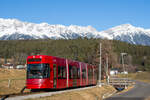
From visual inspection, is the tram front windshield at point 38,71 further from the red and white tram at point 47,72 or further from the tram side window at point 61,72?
the tram side window at point 61,72

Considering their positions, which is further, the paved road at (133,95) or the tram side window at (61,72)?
the paved road at (133,95)

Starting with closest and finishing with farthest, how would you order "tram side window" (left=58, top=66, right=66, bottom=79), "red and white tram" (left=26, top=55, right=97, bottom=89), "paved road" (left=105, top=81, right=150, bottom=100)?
1. "red and white tram" (left=26, top=55, right=97, bottom=89)
2. "tram side window" (left=58, top=66, right=66, bottom=79)
3. "paved road" (left=105, top=81, right=150, bottom=100)

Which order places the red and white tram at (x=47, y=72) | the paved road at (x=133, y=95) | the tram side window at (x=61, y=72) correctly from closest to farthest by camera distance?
the red and white tram at (x=47, y=72) → the tram side window at (x=61, y=72) → the paved road at (x=133, y=95)

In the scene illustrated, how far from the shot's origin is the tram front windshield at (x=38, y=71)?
2703cm

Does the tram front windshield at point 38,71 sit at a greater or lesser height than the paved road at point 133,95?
greater

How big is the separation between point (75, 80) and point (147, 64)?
134566 millimetres

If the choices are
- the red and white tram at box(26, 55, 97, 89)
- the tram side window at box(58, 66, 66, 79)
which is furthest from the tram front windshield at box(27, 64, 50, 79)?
the tram side window at box(58, 66, 66, 79)

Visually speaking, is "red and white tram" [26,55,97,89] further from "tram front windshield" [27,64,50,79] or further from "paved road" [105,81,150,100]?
"paved road" [105,81,150,100]

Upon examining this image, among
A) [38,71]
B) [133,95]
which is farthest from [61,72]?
[133,95]

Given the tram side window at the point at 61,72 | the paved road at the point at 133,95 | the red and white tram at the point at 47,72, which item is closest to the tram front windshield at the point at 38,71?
the red and white tram at the point at 47,72

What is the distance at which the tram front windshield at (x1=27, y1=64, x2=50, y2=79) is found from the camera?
27.0 meters

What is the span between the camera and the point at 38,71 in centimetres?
2717

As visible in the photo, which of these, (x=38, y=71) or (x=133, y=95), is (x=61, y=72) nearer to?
(x=38, y=71)

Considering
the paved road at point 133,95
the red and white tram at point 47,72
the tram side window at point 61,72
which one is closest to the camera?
the red and white tram at point 47,72
